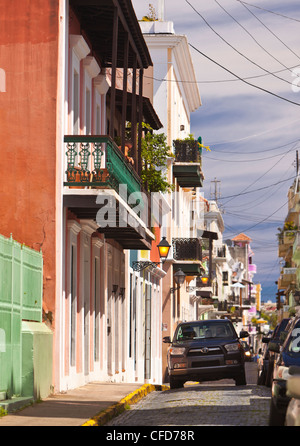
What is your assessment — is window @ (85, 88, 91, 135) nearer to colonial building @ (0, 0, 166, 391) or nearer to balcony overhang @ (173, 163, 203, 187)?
colonial building @ (0, 0, 166, 391)

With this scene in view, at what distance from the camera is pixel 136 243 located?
2777 centimetres

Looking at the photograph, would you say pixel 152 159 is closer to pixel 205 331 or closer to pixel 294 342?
pixel 205 331

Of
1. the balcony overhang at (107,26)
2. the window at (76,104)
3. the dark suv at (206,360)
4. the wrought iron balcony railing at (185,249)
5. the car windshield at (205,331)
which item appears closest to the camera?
the balcony overhang at (107,26)

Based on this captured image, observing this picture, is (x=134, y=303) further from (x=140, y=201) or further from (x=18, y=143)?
(x=18, y=143)

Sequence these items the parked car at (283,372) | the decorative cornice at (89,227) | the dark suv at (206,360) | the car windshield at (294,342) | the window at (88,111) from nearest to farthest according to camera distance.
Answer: the parked car at (283,372)
the car windshield at (294,342)
the decorative cornice at (89,227)
the window at (88,111)
the dark suv at (206,360)

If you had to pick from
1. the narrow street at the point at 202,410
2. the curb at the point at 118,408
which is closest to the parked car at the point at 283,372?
the narrow street at the point at 202,410

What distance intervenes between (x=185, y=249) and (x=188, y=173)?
3.32 m

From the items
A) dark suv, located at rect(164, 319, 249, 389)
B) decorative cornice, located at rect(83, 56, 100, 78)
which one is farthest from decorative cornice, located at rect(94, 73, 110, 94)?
dark suv, located at rect(164, 319, 249, 389)

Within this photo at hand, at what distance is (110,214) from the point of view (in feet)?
66.8

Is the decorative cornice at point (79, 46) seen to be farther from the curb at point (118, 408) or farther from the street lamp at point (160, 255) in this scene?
the street lamp at point (160, 255)

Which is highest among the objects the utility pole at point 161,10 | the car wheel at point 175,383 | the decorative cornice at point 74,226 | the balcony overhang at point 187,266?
the utility pole at point 161,10

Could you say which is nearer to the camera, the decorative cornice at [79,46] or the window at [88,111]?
the decorative cornice at [79,46]

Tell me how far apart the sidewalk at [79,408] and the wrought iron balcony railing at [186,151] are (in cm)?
2212

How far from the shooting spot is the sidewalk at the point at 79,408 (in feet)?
41.9
